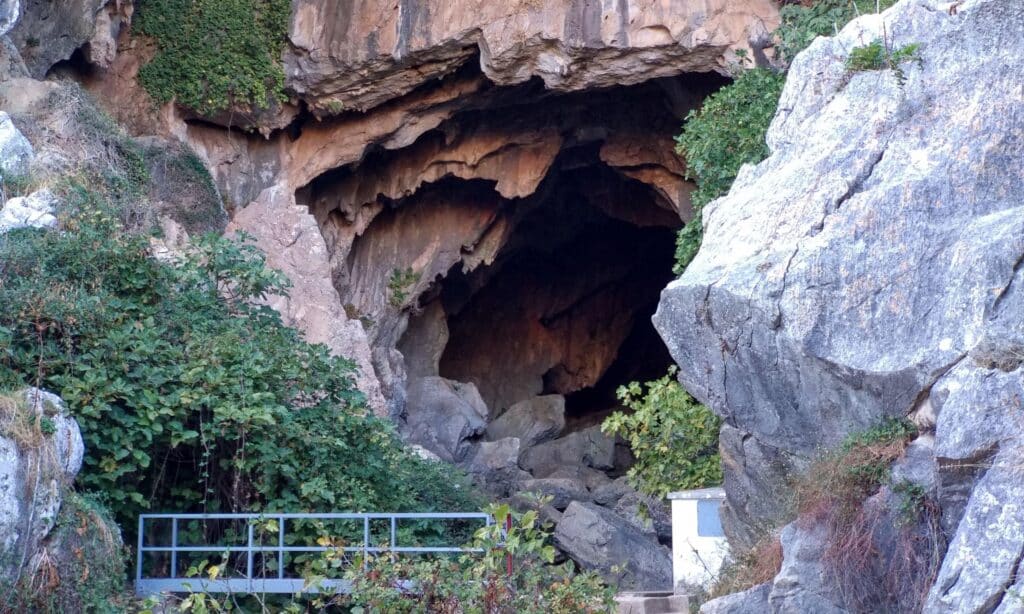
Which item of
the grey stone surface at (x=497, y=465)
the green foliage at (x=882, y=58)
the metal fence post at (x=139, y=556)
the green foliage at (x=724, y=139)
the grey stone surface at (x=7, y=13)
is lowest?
the metal fence post at (x=139, y=556)

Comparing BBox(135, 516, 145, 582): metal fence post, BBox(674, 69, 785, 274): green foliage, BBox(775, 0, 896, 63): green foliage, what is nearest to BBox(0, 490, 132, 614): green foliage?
BBox(135, 516, 145, 582): metal fence post

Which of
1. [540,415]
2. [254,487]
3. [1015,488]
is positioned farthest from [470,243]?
[1015,488]

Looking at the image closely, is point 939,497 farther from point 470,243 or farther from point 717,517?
point 470,243

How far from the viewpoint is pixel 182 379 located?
9.17 metres

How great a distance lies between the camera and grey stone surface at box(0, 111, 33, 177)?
11438mm

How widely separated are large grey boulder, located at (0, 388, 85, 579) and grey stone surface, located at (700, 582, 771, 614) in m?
4.47

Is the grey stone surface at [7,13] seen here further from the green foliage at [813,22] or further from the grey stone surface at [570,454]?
the grey stone surface at [570,454]

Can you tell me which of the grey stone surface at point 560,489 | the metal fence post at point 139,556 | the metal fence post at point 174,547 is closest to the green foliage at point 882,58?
the metal fence post at point 174,547

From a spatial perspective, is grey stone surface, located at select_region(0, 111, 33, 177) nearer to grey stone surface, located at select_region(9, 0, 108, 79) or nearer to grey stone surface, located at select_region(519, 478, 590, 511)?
grey stone surface, located at select_region(9, 0, 108, 79)

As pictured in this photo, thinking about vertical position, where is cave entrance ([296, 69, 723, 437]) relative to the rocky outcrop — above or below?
above

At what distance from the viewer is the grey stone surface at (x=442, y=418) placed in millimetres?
18859

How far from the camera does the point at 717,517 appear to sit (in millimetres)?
9773

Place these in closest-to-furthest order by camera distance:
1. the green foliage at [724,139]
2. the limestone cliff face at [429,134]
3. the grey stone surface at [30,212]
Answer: the grey stone surface at [30,212] → the green foliage at [724,139] → the limestone cliff face at [429,134]

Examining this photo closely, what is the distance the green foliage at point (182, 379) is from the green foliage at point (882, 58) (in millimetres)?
5115
